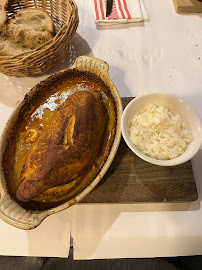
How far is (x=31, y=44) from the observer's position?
42.1 inches

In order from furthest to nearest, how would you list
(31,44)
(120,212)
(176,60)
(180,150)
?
(176,60), (31,44), (120,212), (180,150)

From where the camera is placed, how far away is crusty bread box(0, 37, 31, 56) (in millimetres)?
1049

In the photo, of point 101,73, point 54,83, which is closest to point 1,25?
point 54,83

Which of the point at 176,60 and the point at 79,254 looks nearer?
the point at 79,254

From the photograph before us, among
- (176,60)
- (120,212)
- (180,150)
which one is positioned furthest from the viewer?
(176,60)

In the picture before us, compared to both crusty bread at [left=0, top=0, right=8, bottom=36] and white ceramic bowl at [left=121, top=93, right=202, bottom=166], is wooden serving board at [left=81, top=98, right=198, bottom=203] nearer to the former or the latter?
white ceramic bowl at [left=121, top=93, right=202, bottom=166]

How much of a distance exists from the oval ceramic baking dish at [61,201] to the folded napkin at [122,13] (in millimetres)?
457

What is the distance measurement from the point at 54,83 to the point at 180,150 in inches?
22.7

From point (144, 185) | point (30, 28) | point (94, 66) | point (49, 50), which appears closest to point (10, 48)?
point (30, 28)

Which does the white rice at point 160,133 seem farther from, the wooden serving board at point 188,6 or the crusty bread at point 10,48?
the wooden serving board at point 188,6

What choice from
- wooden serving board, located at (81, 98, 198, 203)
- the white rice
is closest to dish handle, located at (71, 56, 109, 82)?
the white rice

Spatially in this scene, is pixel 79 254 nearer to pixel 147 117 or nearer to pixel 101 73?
pixel 147 117

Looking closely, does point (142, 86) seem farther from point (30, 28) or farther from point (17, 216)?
point (17, 216)

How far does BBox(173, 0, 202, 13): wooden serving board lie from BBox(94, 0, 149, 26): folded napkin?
186 millimetres
